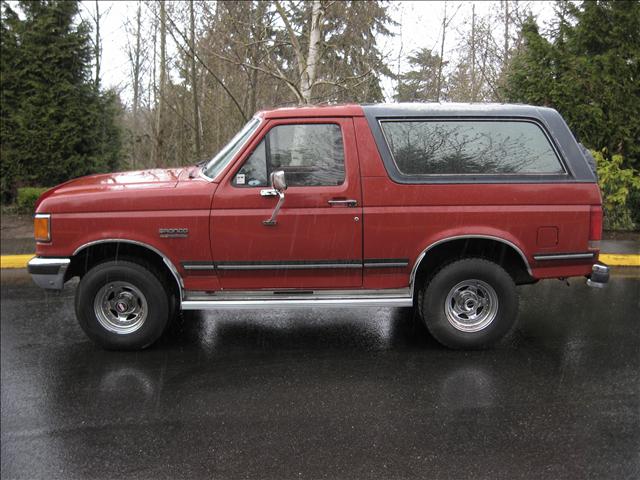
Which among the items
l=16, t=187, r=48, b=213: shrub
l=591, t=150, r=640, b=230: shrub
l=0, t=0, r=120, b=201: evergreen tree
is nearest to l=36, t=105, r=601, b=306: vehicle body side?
l=591, t=150, r=640, b=230: shrub

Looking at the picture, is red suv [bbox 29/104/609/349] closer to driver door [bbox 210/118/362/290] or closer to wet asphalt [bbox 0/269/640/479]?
driver door [bbox 210/118/362/290]

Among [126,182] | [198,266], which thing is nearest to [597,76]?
[198,266]

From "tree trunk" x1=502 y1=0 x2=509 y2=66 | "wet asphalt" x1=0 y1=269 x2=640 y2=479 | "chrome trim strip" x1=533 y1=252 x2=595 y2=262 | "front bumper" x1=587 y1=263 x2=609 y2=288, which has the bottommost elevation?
"wet asphalt" x1=0 y1=269 x2=640 y2=479

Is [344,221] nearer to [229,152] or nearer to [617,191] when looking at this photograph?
[229,152]

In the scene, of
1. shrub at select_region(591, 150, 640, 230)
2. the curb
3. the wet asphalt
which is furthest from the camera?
shrub at select_region(591, 150, 640, 230)

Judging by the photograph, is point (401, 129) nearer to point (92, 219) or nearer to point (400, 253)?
point (400, 253)

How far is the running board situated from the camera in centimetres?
437

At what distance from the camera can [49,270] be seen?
173 inches

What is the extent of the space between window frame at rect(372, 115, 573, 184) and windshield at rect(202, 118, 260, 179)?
1038mm

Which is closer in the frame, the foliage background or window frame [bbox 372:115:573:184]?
window frame [bbox 372:115:573:184]

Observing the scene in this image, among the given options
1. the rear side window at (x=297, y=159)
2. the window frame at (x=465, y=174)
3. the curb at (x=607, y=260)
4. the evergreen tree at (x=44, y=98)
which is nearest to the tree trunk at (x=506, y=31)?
the curb at (x=607, y=260)

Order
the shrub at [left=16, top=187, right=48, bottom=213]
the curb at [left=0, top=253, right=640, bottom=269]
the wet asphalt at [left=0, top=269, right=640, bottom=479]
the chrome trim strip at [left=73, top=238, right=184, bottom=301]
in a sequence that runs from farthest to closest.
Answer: the shrub at [left=16, top=187, right=48, bottom=213] → the curb at [left=0, top=253, right=640, bottom=269] → the chrome trim strip at [left=73, top=238, right=184, bottom=301] → the wet asphalt at [left=0, top=269, right=640, bottom=479]

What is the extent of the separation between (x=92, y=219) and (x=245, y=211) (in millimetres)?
1241

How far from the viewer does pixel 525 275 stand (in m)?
4.85
